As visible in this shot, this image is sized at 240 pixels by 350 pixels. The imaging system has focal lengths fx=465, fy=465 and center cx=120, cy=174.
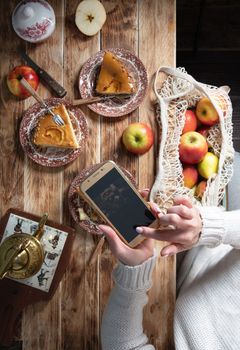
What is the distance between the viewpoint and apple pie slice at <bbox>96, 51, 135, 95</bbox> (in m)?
1.22

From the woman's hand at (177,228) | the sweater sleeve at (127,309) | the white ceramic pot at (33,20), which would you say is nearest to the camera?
the woman's hand at (177,228)

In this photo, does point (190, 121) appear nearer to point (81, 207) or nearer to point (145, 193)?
point (145, 193)

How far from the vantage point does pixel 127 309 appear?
3.61 ft

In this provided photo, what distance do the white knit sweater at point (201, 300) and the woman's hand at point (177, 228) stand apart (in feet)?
0.25

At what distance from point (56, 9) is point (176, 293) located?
845mm

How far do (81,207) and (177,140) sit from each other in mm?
312

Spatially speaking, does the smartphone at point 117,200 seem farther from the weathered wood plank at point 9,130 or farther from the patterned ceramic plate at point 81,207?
the weathered wood plank at point 9,130

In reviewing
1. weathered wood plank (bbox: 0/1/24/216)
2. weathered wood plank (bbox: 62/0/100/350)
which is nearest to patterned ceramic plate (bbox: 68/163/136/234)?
weathered wood plank (bbox: 62/0/100/350)

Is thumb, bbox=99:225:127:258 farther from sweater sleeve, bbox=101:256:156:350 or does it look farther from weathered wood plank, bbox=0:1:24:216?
weathered wood plank, bbox=0:1:24:216

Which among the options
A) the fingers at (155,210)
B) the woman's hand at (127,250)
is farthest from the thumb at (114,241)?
the fingers at (155,210)

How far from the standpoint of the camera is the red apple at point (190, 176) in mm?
1258

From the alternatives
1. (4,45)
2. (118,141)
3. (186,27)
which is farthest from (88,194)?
(186,27)

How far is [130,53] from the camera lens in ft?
4.07

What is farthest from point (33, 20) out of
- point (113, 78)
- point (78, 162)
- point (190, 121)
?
point (190, 121)
